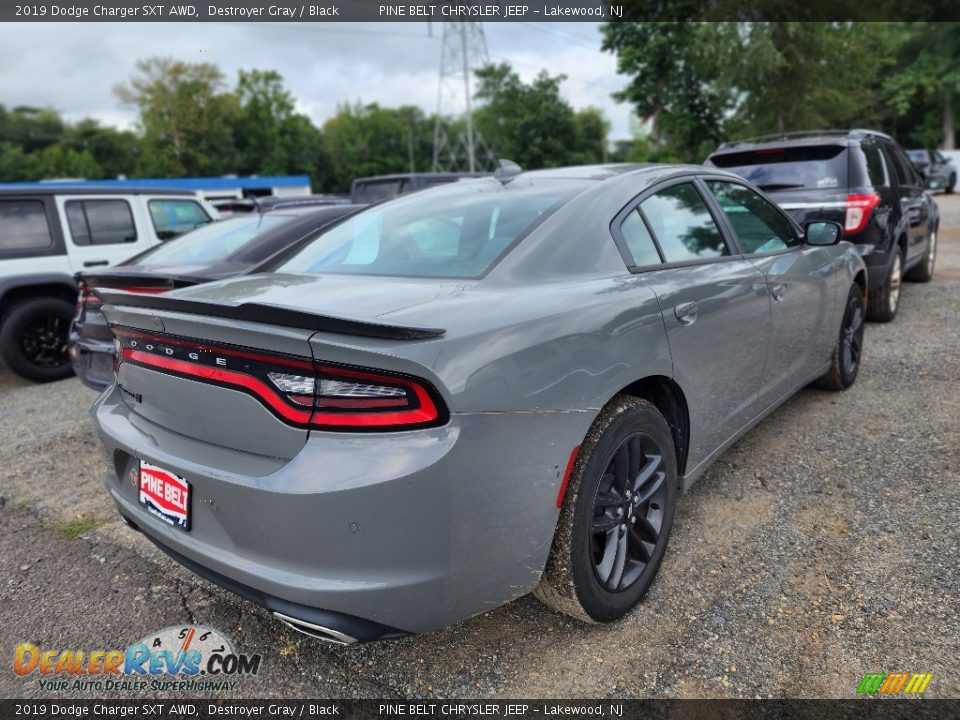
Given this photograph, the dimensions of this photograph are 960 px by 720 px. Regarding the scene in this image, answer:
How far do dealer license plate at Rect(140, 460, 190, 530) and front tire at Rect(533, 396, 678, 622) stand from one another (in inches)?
42.8

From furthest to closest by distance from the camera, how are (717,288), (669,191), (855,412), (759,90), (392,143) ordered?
(392,143) → (759,90) → (855,412) → (669,191) → (717,288)

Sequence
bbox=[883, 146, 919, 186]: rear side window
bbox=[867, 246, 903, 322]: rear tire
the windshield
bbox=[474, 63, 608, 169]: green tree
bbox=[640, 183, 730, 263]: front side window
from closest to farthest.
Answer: bbox=[640, 183, 730, 263]: front side window < the windshield < bbox=[867, 246, 903, 322]: rear tire < bbox=[883, 146, 919, 186]: rear side window < bbox=[474, 63, 608, 169]: green tree

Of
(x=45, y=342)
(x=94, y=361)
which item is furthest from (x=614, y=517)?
(x=45, y=342)

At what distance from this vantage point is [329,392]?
1.71m

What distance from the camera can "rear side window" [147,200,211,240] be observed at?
746cm

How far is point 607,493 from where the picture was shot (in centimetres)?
216

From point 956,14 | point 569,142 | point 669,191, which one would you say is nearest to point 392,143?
point 569,142

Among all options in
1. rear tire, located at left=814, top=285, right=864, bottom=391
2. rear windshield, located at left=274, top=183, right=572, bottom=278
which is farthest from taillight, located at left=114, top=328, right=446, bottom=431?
rear tire, located at left=814, top=285, right=864, bottom=391

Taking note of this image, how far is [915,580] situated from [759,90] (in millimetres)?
20934

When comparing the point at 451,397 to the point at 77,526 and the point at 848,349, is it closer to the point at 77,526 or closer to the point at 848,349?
the point at 77,526

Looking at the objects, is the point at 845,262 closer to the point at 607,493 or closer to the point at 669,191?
the point at 669,191

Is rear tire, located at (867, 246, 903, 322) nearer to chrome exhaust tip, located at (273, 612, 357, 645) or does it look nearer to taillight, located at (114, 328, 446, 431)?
taillight, located at (114, 328, 446, 431)

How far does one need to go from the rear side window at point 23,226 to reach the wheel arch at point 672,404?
6.33m

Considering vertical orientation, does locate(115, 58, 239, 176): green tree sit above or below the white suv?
above
